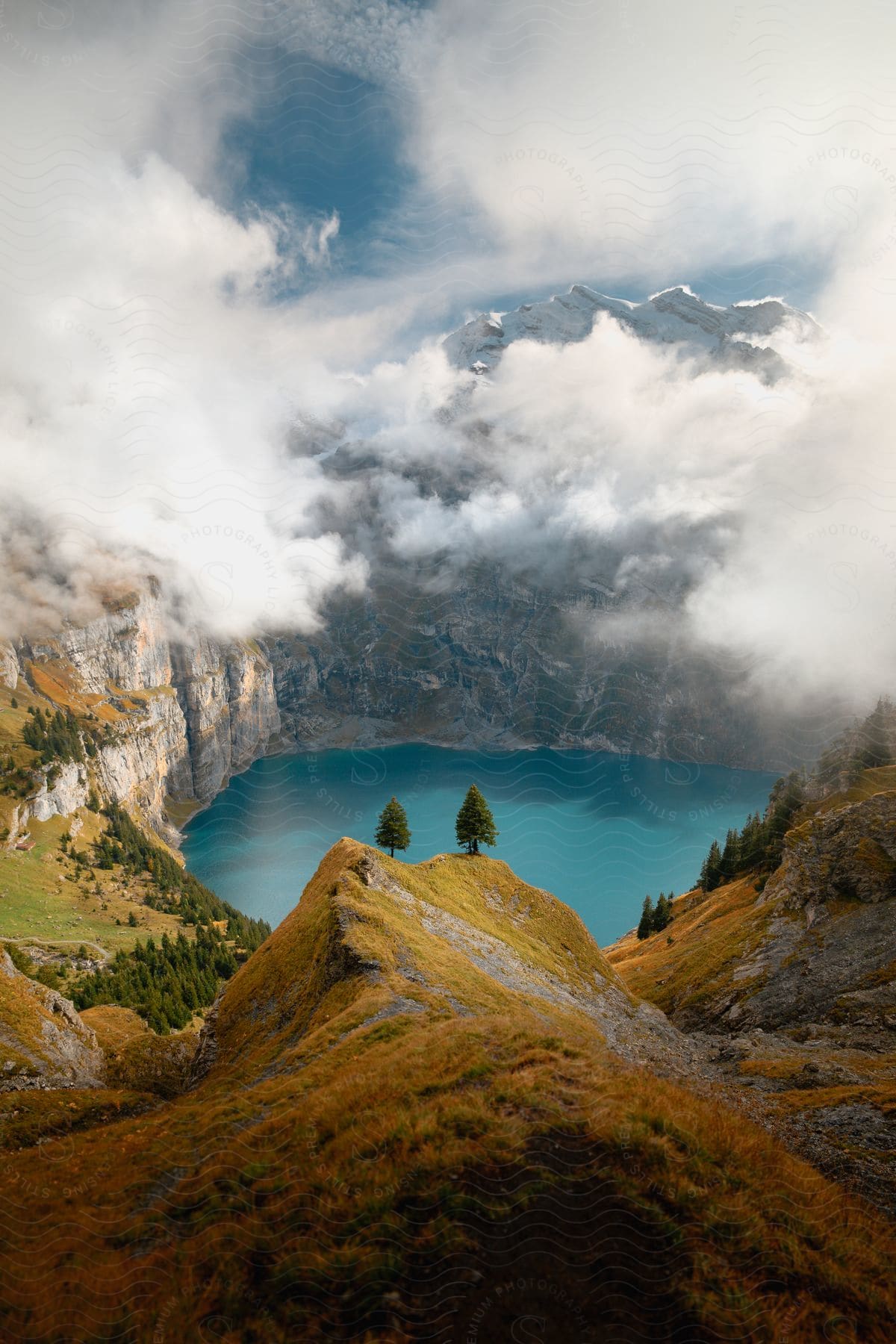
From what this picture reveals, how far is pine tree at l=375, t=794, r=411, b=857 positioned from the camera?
5586 centimetres

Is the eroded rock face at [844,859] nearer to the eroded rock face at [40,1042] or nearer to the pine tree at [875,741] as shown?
the pine tree at [875,741]

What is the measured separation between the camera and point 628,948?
89812 millimetres

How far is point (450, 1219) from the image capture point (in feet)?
27.0

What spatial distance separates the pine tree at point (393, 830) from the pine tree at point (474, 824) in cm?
600

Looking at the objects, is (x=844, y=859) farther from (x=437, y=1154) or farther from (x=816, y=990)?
(x=437, y=1154)

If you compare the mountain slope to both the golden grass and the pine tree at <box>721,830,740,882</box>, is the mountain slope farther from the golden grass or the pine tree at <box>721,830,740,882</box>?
the pine tree at <box>721,830,740,882</box>

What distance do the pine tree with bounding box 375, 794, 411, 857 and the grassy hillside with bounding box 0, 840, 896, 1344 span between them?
39349 mm

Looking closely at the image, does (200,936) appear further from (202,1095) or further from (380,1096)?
(380,1096)

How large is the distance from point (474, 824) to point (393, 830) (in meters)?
9.02

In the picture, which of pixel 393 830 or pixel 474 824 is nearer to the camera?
pixel 393 830

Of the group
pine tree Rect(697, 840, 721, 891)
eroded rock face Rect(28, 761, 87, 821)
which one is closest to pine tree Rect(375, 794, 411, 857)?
pine tree Rect(697, 840, 721, 891)

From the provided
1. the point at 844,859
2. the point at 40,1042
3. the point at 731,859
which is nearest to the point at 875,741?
the point at 731,859

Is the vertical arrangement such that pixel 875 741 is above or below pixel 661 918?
above

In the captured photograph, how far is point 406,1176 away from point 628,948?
9484 centimetres
